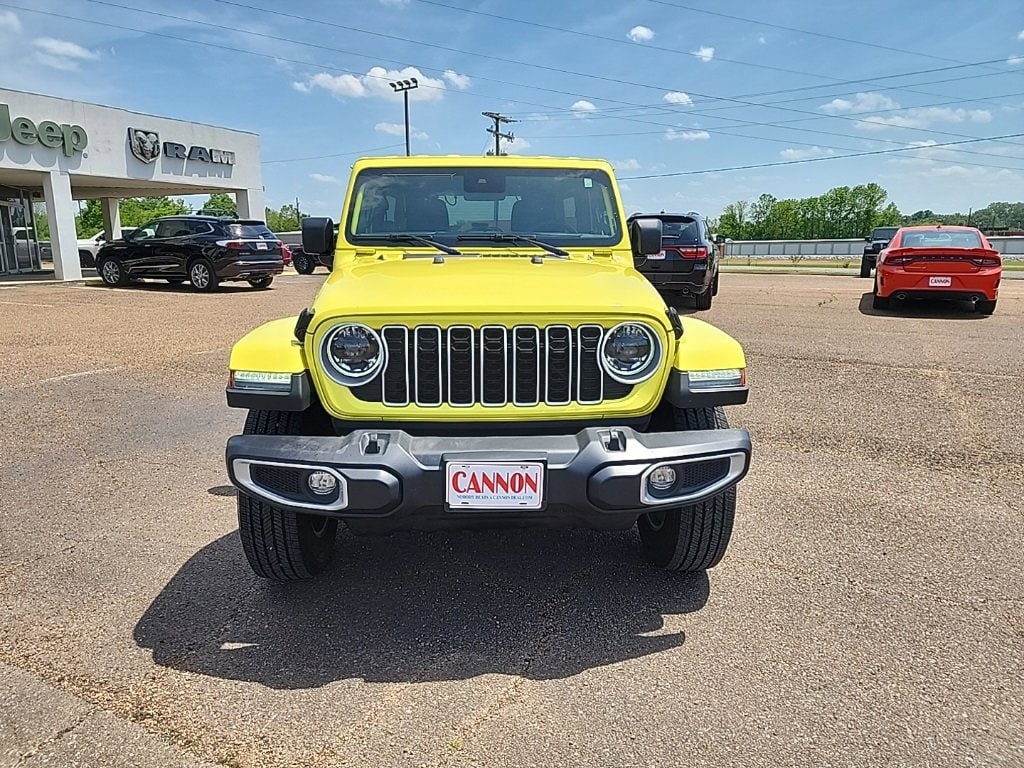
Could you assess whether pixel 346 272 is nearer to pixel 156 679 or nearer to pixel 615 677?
pixel 156 679

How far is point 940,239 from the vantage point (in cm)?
1195

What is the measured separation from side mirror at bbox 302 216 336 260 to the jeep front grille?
5.10 ft

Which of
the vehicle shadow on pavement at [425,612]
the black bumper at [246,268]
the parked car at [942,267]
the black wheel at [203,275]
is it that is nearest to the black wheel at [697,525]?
the vehicle shadow on pavement at [425,612]

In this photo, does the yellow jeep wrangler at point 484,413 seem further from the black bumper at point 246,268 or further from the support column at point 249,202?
the support column at point 249,202

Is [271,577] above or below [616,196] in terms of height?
below

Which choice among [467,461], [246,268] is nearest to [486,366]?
[467,461]

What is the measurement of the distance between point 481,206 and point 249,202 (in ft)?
83.5

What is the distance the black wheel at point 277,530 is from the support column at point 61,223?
22.0m

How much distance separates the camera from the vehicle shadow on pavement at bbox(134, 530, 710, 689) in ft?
8.63

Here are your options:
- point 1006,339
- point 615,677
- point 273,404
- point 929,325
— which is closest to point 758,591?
point 615,677

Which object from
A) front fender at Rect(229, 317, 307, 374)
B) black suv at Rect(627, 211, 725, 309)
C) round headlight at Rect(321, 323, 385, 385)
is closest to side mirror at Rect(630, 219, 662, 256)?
round headlight at Rect(321, 323, 385, 385)

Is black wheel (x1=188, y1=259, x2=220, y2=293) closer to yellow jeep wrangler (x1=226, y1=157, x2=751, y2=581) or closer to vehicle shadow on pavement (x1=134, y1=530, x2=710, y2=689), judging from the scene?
vehicle shadow on pavement (x1=134, y1=530, x2=710, y2=689)

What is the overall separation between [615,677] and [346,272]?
2.10 meters

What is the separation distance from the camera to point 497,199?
159 inches
